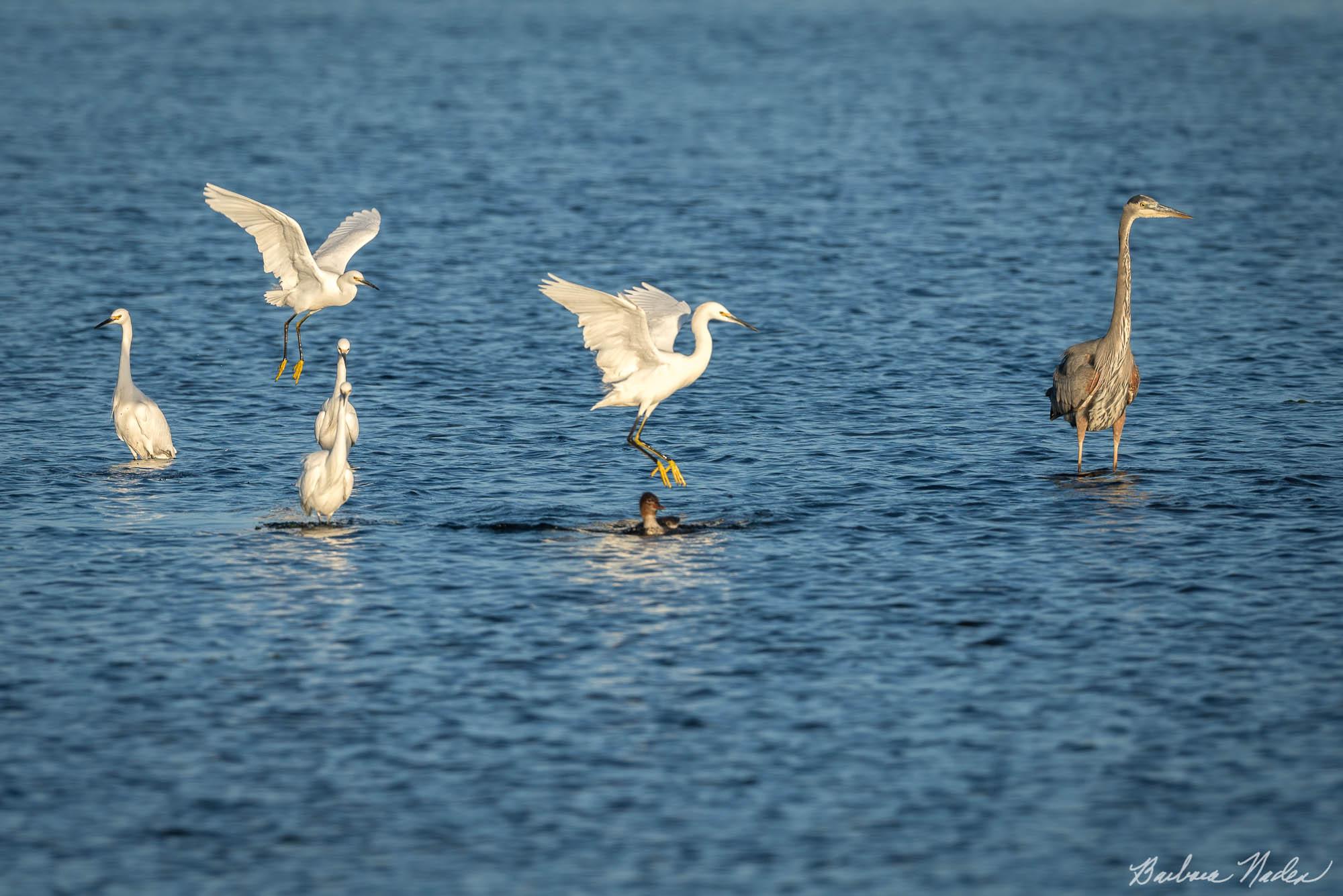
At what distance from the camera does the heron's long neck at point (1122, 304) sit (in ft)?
59.8

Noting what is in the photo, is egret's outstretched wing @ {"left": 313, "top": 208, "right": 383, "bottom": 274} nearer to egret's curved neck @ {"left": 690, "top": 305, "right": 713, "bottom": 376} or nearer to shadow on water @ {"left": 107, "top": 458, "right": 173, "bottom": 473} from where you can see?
shadow on water @ {"left": 107, "top": 458, "right": 173, "bottom": 473}

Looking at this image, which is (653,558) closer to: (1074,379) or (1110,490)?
(1110,490)

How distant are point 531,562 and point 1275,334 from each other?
1321 centimetres

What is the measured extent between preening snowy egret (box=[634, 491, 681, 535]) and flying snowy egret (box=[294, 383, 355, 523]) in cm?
271

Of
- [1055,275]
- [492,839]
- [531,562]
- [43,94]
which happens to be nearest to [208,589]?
[531,562]

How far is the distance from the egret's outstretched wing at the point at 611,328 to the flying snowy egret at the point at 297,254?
2.99 metres

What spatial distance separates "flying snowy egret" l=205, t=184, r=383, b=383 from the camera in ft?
58.2

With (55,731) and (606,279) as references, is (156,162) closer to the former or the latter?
(606,279)

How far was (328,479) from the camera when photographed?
51.8 ft
